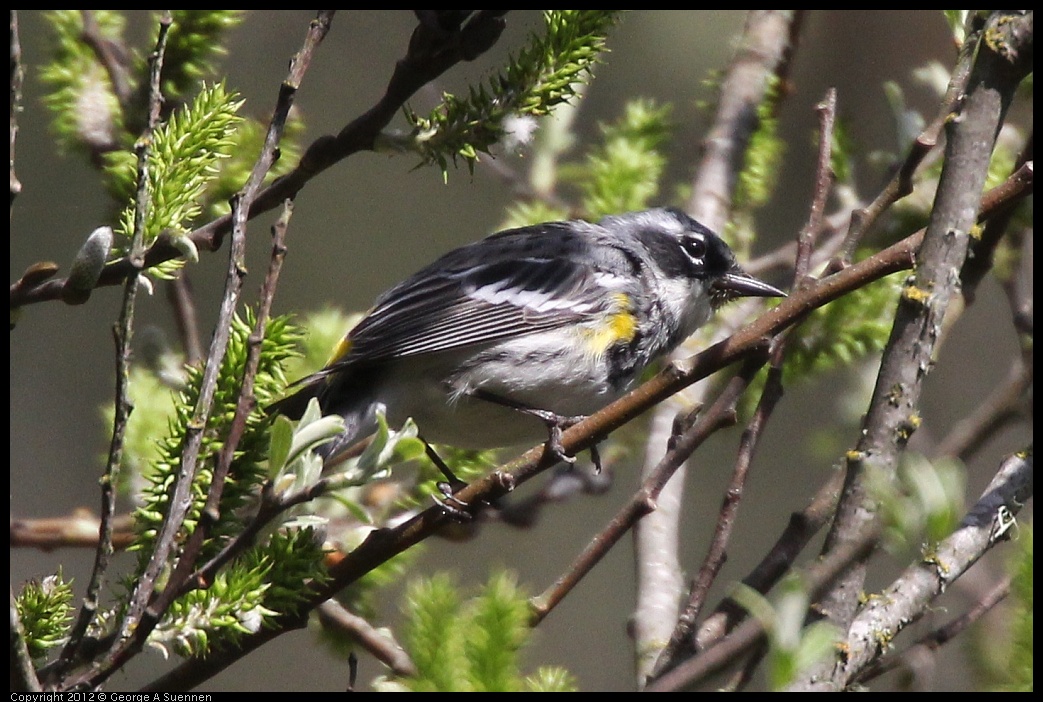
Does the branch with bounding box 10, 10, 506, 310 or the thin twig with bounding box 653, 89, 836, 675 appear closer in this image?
the branch with bounding box 10, 10, 506, 310

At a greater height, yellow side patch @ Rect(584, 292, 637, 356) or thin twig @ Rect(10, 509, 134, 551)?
yellow side patch @ Rect(584, 292, 637, 356)

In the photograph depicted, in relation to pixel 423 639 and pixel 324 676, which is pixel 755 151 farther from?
pixel 324 676

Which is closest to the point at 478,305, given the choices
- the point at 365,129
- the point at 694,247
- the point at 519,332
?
the point at 519,332

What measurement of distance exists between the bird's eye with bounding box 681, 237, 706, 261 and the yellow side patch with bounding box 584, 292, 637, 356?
262 mm

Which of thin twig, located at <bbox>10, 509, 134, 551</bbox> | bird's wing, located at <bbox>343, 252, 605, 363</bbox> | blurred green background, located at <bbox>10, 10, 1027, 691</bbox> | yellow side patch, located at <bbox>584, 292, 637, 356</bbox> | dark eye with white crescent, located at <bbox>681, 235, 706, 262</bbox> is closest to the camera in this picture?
thin twig, located at <bbox>10, 509, 134, 551</bbox>

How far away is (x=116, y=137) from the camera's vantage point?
1.91 metres

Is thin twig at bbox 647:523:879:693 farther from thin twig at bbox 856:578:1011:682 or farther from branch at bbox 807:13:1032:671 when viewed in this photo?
thin twig at bbox 856:578:1011:682

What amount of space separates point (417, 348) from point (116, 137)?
0.82 metres

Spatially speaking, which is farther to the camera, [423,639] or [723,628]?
[723,628]

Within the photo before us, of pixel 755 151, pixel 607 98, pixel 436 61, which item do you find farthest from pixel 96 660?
pixel 607 98

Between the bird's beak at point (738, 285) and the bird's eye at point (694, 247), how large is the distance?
0.28ft

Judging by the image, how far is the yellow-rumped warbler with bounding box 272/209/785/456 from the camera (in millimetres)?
2492

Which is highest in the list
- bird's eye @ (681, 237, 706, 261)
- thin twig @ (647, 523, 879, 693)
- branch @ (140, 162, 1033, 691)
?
bird's eye @ (681, 237, 706, 261)

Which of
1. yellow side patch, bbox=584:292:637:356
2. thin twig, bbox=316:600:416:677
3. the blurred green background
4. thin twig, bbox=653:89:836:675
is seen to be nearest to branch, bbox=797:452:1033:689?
thin twig, bbox=653:89:836:675
